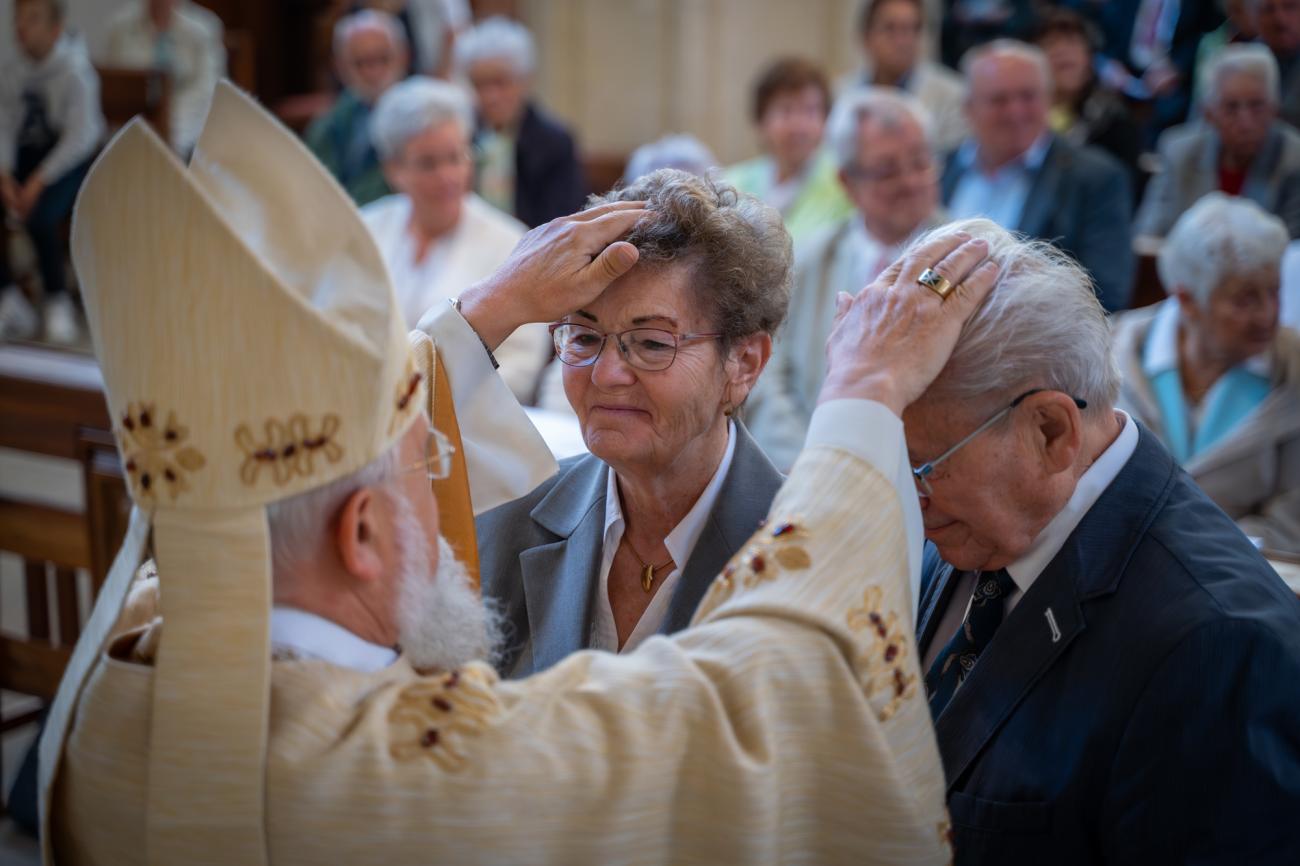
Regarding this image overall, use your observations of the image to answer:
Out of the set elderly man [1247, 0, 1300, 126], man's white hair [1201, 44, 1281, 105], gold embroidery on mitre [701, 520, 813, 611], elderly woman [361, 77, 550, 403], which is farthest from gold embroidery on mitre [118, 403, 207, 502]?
elderly man [1247, 0, 1300, 126]

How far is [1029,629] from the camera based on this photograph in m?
1.71

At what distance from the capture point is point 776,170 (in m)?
6.00

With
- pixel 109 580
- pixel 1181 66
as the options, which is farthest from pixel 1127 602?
pixel 1181 66

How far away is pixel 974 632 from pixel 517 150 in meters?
4.97

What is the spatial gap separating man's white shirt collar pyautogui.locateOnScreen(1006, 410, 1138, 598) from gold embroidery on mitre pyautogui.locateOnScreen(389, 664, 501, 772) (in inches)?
31.2

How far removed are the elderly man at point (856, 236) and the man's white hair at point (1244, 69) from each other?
131 centimetres

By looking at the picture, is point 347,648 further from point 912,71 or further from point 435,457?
point 912,71

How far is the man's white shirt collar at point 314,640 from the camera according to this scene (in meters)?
1.39

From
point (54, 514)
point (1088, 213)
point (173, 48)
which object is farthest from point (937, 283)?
point (173, 48)

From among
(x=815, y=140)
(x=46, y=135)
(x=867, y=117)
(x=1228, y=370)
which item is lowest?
(x=46, y=135)

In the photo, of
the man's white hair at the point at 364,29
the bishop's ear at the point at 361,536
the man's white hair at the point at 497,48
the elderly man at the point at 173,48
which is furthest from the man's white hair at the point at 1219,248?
the elderly man at the point at 173,48

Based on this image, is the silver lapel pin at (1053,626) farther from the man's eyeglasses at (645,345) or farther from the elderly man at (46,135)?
the elderly man at (46,135)

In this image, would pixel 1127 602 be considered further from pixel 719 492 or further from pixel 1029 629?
pixel 719 492

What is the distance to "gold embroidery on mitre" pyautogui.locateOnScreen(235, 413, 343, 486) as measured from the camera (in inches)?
51.5
